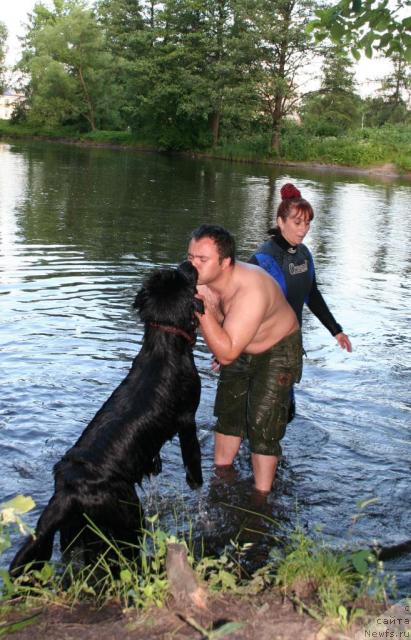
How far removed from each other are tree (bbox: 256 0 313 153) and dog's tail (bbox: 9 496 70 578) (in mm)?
45315

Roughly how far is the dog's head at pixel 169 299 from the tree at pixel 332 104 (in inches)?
1804

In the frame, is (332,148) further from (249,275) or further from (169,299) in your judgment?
(169,299)

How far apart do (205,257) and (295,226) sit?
4.17 ft

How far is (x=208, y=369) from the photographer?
756 centimetres

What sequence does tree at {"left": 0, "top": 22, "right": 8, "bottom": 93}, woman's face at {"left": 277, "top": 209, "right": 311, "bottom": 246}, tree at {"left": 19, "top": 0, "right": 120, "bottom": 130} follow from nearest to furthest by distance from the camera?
1. woman's face at {"left": 277, "top": 209, "right": 311, "bottom": 246}
2. tree at {"left": 19, "top": 0, "right": 120, "bottom": 130}
3. tree at {"left": 0, "top": 22, "right": 8, "bottom": 93}

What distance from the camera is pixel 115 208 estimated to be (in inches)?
739

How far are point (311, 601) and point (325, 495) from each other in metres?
2.15

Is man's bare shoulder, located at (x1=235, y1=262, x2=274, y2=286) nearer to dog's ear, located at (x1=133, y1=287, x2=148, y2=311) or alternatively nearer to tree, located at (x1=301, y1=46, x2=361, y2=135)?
dog's ear, located at (x1=133, y1=287, x2=148, y2=311)

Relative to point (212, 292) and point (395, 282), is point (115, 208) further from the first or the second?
point (212, 292)

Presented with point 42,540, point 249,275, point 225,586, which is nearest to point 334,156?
point 249,275

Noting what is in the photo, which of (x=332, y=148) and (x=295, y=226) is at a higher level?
(x=332, y=148)

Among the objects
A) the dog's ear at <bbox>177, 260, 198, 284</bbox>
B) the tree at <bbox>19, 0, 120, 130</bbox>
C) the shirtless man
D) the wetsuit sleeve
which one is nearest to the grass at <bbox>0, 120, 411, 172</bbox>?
the tree at <bbox>19, 0, 120, 130</bbox>

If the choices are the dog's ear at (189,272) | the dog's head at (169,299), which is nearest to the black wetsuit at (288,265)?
the dog's ear at (189,272)

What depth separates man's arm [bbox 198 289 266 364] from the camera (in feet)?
13.5
